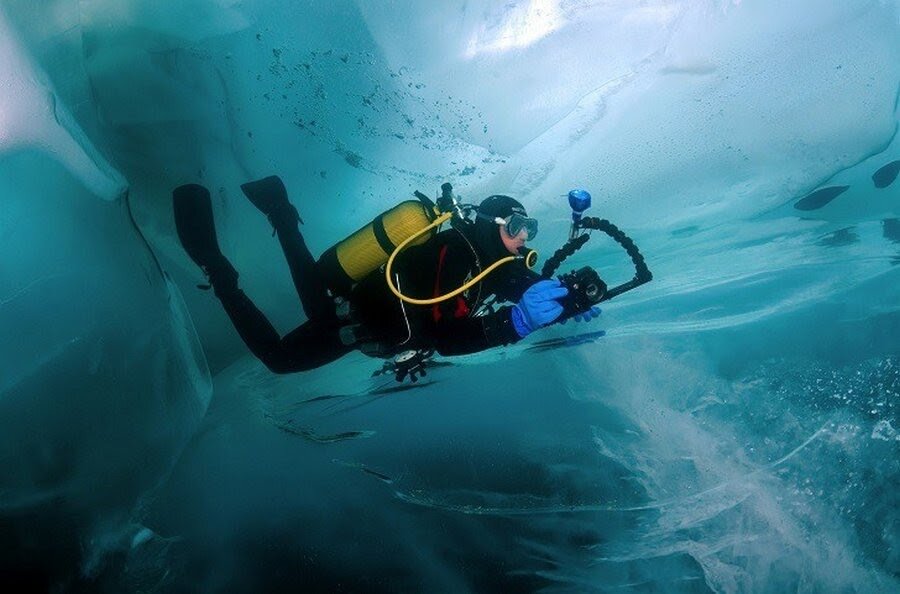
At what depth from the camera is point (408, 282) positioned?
3.79 m

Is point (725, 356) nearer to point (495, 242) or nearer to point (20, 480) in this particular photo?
point (495, 242)

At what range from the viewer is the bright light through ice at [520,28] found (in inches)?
170

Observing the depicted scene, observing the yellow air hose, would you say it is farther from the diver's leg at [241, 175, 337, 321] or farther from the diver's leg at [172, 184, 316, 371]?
the diver's leg at [172, 184, 316, 371]

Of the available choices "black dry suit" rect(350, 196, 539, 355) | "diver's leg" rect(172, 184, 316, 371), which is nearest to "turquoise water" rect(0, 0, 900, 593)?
"diver's leg" rect(172, 184, 316, 371)

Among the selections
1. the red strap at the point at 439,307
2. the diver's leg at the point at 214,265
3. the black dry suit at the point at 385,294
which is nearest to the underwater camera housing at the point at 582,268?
the black dry suit at the point at 385,294

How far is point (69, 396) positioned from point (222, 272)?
5.64 feet

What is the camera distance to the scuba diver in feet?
12.2

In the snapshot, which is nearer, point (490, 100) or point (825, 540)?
point (490, 100)

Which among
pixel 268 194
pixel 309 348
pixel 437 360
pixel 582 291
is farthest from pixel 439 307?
pixel 437 360

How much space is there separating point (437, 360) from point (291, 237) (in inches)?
128

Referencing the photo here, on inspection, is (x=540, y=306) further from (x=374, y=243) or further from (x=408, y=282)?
(x=374, y=243)

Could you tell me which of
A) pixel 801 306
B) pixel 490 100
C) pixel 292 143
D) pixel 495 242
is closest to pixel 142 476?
pixel 292 143

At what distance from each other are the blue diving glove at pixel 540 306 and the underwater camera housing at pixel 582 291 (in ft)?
0.13

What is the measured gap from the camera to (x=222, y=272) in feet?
17.1
